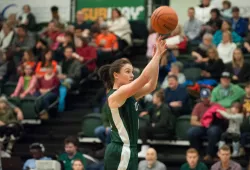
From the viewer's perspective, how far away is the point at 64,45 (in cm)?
1606

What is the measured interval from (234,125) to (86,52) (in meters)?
4.79

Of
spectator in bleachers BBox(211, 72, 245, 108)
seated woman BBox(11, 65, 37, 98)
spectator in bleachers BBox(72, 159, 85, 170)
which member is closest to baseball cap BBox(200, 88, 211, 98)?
spectator in bleachers BBox(211, 72, 245, 108)

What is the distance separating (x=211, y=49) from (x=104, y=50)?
292cm

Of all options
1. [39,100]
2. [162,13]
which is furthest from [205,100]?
[162,13]

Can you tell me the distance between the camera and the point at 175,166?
42.6 feet

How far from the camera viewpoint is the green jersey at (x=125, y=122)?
22.9 ft

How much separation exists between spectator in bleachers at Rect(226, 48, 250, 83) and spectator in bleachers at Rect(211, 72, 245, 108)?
0.70 m

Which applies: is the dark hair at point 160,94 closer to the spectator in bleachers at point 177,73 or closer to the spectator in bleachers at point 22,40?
the spectator in bleachers at point 177,73

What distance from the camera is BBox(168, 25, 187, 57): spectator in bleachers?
49.7ft

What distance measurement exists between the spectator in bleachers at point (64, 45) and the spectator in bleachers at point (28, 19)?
220 cm

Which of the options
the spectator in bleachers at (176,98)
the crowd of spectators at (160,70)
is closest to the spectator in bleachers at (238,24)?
the crowd of spectators at (160,70)

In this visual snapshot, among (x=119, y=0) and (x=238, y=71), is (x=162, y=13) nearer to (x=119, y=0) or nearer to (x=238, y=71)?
(x=238, y=71)

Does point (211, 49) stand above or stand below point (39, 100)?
above

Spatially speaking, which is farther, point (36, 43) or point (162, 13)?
point (36, 43)
